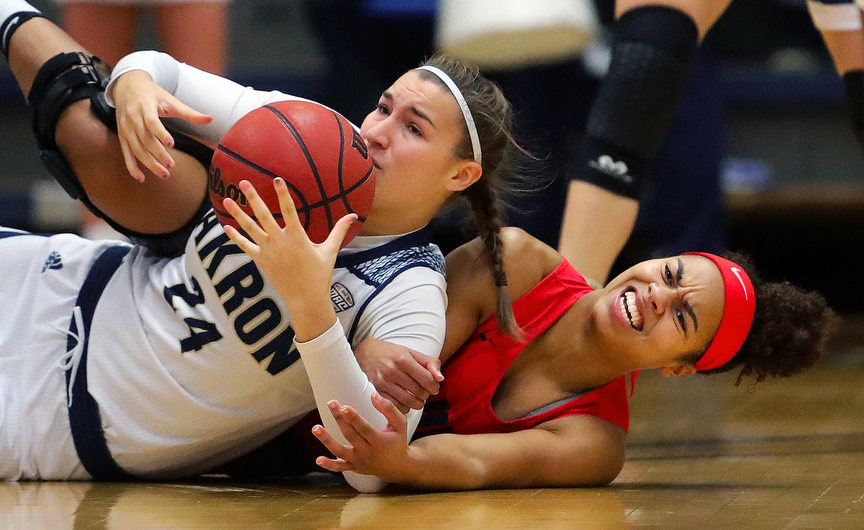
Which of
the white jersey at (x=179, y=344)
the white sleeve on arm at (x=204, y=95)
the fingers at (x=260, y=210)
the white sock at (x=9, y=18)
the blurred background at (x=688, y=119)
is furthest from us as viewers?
the blurred background at (x=688, y=119)

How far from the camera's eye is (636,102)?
2951 mm

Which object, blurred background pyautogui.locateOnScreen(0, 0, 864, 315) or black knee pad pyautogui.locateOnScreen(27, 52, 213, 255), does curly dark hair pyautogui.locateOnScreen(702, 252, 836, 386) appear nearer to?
black knee pad pyautogui.locateOnScreen(27, 52, 213, 255)

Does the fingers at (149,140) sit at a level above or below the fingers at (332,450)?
above

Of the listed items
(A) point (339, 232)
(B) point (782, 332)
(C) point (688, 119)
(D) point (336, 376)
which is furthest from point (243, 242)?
(C) point (688, 119)

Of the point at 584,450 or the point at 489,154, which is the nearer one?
the point at 584,450

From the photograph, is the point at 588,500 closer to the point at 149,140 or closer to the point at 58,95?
the point at 149,140

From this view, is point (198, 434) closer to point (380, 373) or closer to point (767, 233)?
point (380, 373)

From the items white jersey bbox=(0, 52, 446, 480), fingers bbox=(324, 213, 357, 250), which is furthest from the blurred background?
fingers bbox=(324, 213, 357, 250)

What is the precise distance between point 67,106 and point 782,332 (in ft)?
5.21

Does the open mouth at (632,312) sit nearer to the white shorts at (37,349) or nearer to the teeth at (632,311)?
the teeth at (632,311)

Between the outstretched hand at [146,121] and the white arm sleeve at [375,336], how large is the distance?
0.46 m

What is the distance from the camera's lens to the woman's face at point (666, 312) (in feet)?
7.48

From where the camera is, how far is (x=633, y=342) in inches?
90.2

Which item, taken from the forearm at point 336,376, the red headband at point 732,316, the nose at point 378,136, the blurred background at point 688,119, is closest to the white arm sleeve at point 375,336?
the forearm at point 336,376
